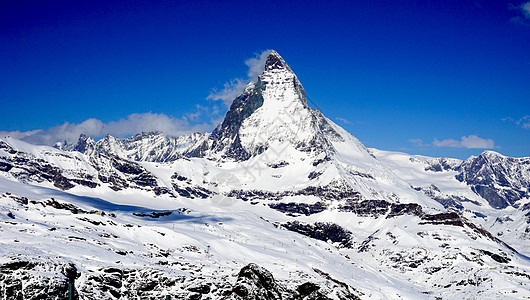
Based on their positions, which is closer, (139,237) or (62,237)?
(62,237)

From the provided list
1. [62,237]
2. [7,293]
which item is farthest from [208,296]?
[62,237]

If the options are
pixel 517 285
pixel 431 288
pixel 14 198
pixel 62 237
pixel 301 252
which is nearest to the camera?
pixel 62 237

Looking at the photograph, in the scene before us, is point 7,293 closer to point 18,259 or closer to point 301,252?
point 18,259

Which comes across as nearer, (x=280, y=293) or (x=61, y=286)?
(x=61, y=286)

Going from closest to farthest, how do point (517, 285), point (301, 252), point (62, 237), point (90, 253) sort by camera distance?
point (90, 253)
point (62, 237)
point (517, 285)
point (301, 252)

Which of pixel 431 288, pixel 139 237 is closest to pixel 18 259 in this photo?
pixel 139 237

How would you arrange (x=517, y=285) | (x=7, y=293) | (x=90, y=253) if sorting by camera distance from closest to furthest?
(x=7, y=293) → (x=90, y=253) → (x=517, y=285)

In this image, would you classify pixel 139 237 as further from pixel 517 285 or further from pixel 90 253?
pixel 517 285

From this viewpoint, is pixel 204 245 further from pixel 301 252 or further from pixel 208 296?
pixel 208 296

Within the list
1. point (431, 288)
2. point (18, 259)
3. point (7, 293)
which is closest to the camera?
point (7, 293)
